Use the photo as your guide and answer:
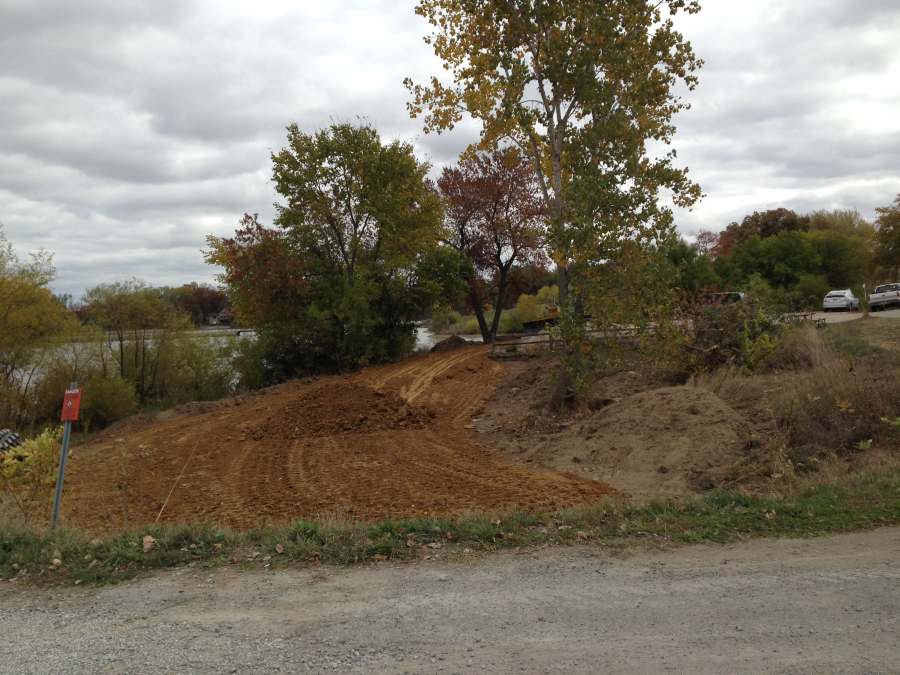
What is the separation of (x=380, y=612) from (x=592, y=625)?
1.47 meters

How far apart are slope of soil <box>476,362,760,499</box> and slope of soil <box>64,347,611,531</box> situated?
0.63 m

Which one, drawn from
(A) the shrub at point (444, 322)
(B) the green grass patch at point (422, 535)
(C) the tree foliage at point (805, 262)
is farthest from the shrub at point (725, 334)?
(A) the shrub at point (444, 322)

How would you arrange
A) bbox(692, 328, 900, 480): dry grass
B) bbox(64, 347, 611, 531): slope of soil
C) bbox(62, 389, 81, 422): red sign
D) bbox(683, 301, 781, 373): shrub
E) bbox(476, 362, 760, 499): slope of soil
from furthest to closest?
bbox(683, 301, 781, 373): shrub
bbox(476, 362, 760, 499): slope of soil
bbox(64, 347, 611, 531): slope of soil
bbox(692, 328, 900, 480): dry grass
bbox(62, 389, 81, 422): red sign

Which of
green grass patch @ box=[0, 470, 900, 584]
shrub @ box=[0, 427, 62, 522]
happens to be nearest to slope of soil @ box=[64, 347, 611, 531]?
shrub @ box=[0, 427, 62, 522]

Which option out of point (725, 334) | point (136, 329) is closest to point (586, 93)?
point (725, 334)

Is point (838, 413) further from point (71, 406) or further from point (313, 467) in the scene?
point (71, 406)

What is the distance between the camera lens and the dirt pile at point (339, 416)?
14336mm

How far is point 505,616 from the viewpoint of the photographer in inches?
174

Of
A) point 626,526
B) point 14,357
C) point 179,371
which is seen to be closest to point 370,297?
point 179,371

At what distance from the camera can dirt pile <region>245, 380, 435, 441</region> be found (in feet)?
→ 47.0

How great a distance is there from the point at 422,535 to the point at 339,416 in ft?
29.4

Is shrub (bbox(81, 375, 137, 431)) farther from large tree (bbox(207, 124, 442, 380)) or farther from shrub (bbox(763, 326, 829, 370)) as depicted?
shrub (bbox(763, 326, 829, 370))

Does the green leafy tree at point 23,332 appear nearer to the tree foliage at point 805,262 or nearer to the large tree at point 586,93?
the large tree at point 586,93

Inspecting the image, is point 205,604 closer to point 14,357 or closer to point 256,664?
point 256,664
